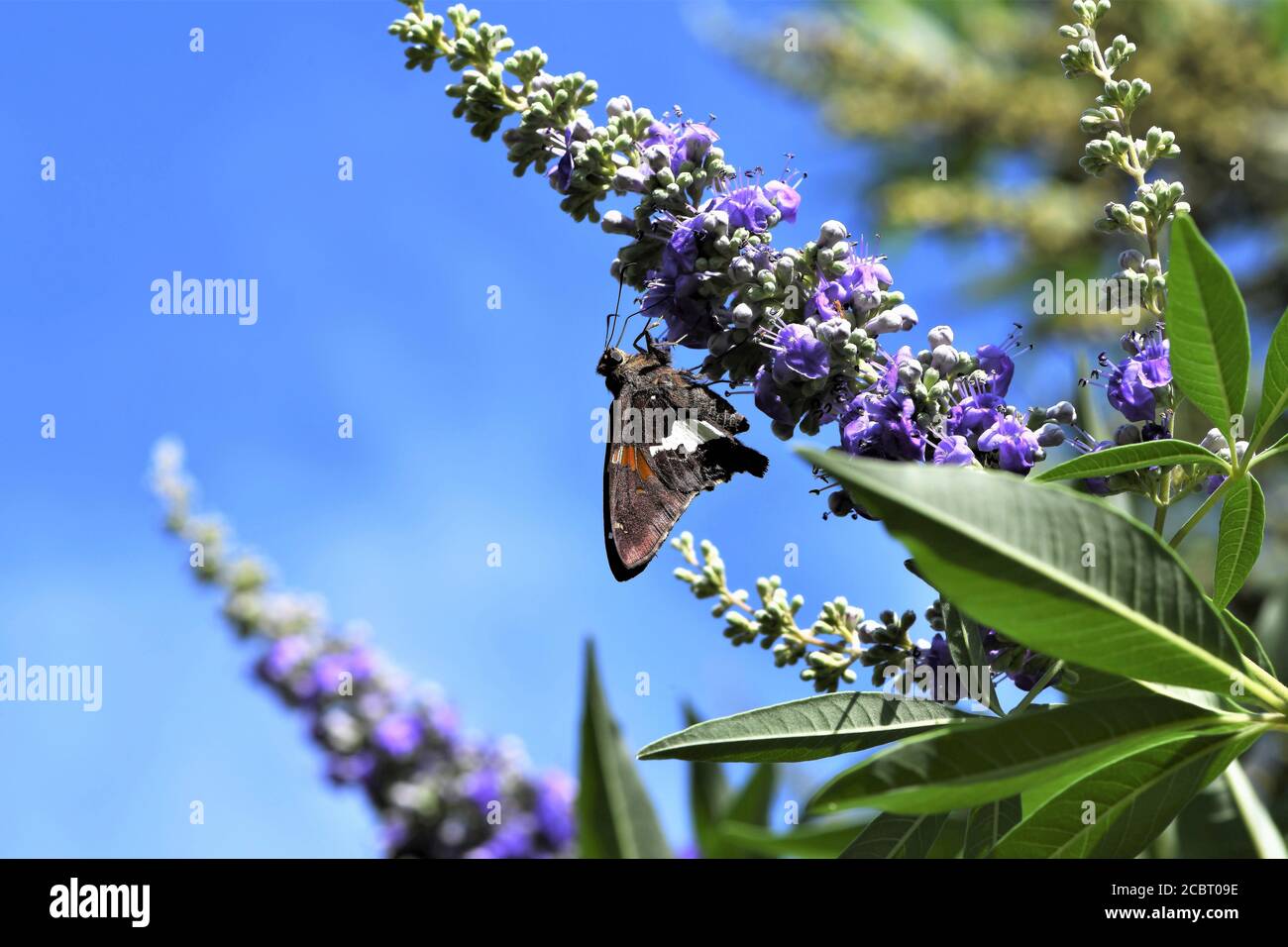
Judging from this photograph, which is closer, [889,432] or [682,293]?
[889,432]

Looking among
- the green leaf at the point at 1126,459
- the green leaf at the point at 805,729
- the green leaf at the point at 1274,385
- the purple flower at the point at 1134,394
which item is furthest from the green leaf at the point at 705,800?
the green leaf at the point at 1274,385

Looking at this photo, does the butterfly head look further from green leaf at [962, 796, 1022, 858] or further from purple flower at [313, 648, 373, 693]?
purple flower at [313, 648, 373, 693]

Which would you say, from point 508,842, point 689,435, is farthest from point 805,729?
point 508,842

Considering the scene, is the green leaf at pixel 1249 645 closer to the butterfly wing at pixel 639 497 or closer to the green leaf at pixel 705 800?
the green leaf at pixel 705 800

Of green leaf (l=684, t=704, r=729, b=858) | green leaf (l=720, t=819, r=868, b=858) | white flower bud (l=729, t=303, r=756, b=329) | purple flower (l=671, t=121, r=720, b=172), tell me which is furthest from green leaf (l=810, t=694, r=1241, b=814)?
purple flower (l=671, t=121, r=720, b=172)

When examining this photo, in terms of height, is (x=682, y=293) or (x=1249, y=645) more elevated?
(x=682, y=293)

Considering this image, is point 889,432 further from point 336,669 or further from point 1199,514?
point 336,669
